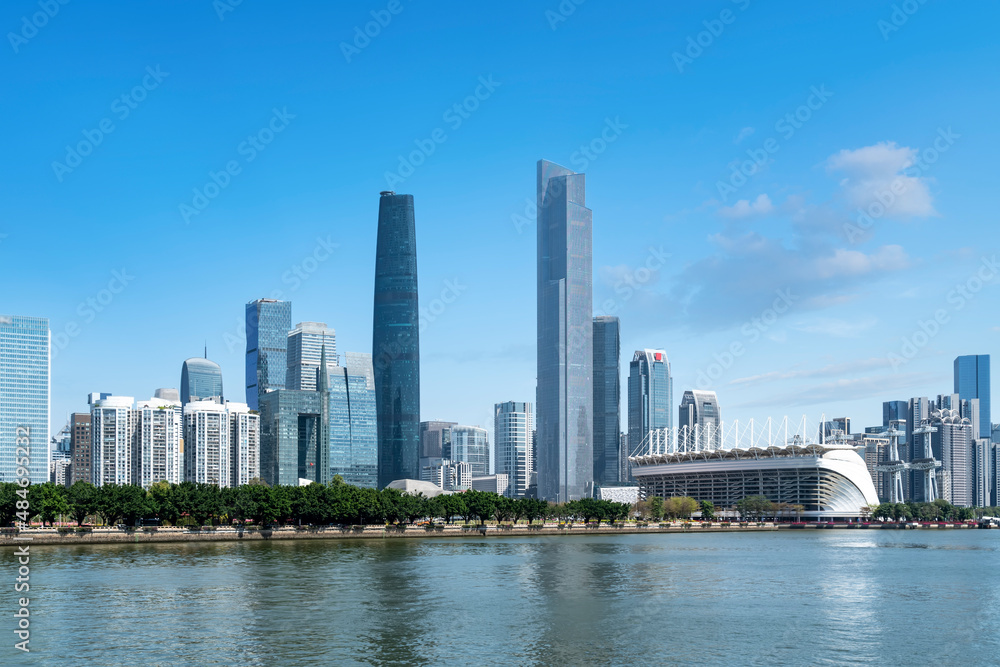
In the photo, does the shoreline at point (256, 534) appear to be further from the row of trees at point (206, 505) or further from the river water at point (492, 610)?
the river water at point (492, 610)

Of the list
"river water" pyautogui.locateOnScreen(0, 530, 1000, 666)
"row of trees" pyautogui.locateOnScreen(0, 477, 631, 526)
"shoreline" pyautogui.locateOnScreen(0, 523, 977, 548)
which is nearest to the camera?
"river water" pyautogui.locateOnScreen(0, 530, 1000, 666)

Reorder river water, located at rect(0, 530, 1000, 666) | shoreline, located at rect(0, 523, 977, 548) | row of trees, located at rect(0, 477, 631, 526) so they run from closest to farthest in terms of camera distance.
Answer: river water, located at rect(0, 530, 1000, 666) → shoreline, located at rect(0, 523, 977, 548) → row of trees, located at rect(0, 477, 631, 526)

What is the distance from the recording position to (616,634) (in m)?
55.9

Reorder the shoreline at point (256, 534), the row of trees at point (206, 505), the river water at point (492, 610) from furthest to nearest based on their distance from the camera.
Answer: the row of trees at point (206, 505) < the shoreline at point (256, 534) < the river water at point (492, 610)

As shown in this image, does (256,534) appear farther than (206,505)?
No

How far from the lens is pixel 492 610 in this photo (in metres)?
64.5

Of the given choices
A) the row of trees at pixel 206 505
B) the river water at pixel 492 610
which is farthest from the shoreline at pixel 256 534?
the river water at pixel 492 610

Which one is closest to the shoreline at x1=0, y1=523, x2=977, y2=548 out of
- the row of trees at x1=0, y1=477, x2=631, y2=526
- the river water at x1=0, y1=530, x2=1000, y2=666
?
the row of trees at x1=0, y1=477, x2=631, y2=526

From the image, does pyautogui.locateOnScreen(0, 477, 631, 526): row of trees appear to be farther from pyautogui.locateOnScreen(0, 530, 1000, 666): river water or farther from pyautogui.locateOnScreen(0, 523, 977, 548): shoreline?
pyautogui.locateOnScreen(0, 530, 1000, 666): river water

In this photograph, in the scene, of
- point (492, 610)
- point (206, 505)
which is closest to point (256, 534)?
point (206, 505)

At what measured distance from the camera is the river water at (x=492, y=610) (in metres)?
50.2

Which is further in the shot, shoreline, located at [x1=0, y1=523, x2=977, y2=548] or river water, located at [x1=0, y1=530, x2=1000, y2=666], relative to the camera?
shoreline, located at [x1=0, y1=523, x2=977, y2=548]

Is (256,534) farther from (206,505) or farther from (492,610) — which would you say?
(492,610)

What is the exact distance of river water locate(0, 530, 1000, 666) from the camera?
165 feet
